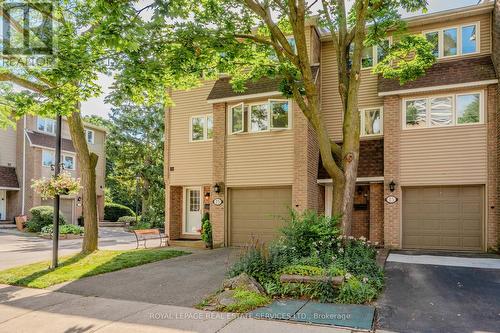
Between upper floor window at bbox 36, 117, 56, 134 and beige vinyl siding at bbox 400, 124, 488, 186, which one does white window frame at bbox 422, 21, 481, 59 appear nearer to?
beige vinyl siding at bbox 400, 124, 488, 186

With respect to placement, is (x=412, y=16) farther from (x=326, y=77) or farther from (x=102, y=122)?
(x=102, y=122)

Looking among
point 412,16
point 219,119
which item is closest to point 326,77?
point 412,16

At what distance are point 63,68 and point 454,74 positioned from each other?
495 inches

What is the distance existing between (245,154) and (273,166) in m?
1.34

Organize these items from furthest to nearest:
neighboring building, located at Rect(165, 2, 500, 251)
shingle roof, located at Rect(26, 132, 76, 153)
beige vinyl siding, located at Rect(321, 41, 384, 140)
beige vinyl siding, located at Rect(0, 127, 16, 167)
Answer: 1. shingle roof, located at Rect(26, 132, 76, 153)
2. beige vinyl siding, located at Rect(0, 127, 16, 167)
3. beige vinyl siding, located at Rect(321, 41, 384, 140)
4. neighboring building, located at Rect(165, 2, 500, 251)

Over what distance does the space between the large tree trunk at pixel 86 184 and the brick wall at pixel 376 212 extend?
10369 mm

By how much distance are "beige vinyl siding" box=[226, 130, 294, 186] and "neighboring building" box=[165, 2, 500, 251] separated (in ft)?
0.14

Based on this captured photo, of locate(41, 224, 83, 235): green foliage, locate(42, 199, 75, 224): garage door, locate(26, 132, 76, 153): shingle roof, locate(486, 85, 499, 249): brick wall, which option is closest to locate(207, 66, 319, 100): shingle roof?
locate(486, 85, 499, 249): brick wall

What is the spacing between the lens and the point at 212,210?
15.8 metres

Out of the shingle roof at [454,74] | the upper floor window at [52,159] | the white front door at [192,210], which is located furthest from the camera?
the upper floor window at [52,159]

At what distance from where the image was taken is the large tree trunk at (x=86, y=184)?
43.0ft

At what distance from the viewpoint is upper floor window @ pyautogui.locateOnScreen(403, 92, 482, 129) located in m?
13.2

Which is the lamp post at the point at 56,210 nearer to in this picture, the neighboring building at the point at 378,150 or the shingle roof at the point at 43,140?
the neighboring building at the point at 378,150

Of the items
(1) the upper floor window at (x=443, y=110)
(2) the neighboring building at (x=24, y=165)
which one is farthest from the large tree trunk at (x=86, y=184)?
(2) the neighboring building at (x=24, y=165)
